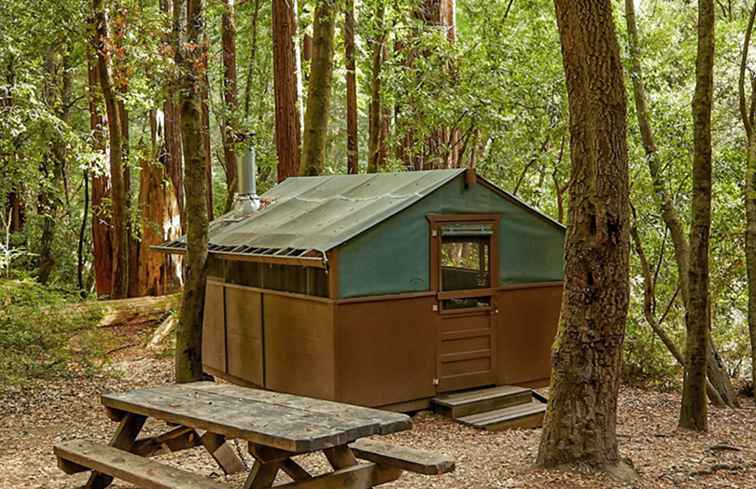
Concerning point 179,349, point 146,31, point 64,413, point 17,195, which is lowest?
point 64,413

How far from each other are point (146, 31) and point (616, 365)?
5.96 metres

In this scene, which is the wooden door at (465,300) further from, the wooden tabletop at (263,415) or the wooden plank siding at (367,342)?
the wooden tabletop at (263,415)

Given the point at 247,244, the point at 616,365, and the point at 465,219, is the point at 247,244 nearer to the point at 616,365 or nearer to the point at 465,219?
the point at 465,219

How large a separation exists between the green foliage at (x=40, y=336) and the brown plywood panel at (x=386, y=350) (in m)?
3.78

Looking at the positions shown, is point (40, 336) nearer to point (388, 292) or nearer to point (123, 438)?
point (388, 292)

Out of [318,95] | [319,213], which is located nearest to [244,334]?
[319,213]

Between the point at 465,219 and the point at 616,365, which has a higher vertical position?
the point at 465,219

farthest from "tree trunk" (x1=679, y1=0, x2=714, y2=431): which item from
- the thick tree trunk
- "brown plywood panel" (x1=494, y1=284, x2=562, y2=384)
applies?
the thick tree trunk

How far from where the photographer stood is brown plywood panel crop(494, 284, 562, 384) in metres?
9.46

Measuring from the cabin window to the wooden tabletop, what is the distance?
4.07 meters

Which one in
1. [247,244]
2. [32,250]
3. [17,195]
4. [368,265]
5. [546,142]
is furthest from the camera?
[32,250]

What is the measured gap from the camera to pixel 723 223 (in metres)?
11.3

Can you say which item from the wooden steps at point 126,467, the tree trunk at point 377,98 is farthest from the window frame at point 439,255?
the tree trunk at point 377,98

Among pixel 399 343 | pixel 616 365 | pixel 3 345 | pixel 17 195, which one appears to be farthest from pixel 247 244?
pixel 17 195
